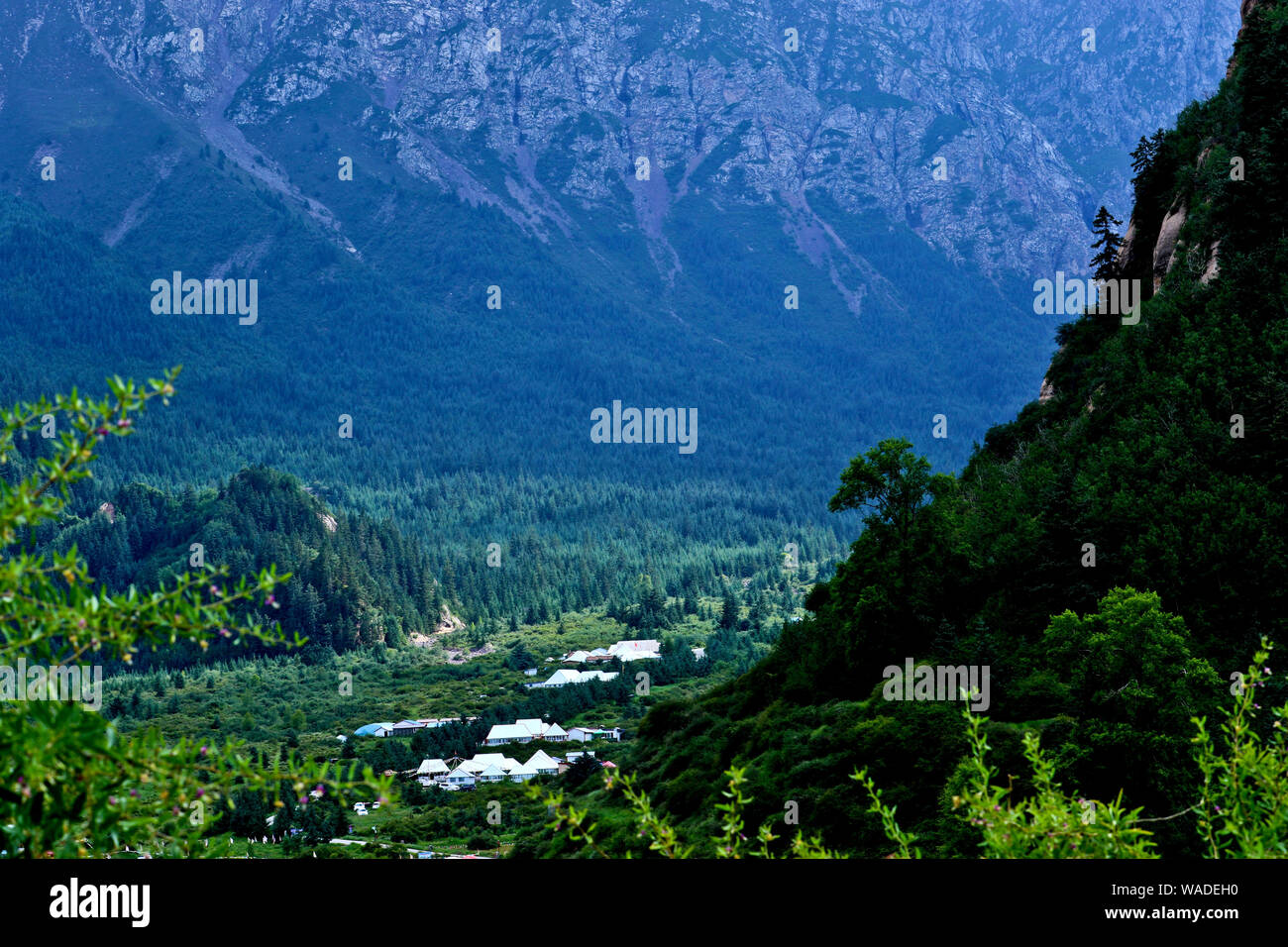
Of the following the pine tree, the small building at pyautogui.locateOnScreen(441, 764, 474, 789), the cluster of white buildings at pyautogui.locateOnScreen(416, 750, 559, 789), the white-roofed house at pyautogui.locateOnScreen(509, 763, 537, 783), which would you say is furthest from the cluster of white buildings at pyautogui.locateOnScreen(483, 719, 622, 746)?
the pine tree

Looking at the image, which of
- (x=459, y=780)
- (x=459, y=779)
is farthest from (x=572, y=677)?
(x=459, y=780)

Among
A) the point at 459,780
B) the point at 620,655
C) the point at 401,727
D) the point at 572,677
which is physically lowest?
the point at 401,727

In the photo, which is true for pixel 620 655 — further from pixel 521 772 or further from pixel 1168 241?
pixel 1168 241

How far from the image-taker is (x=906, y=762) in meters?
45.6

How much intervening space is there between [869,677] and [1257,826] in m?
48.7

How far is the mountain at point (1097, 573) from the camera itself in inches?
1596

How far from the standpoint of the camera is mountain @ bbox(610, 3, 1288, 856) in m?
40.5

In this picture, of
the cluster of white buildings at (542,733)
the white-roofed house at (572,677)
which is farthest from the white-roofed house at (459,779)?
the white-roofed house at (572,677)

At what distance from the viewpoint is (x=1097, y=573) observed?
55.2 metres

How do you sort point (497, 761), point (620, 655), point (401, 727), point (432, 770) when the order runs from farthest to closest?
point (620, 655) → point (401, 727) → point (432, 770) → point (497, 761)

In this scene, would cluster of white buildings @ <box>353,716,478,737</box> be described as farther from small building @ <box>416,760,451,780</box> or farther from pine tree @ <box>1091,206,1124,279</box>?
pine tree @ <box>1091,206,1124,279</box>

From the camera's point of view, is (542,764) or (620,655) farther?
(620,655)

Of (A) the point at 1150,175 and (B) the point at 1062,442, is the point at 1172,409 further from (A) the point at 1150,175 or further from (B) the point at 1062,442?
(A) the point at 1150,175
